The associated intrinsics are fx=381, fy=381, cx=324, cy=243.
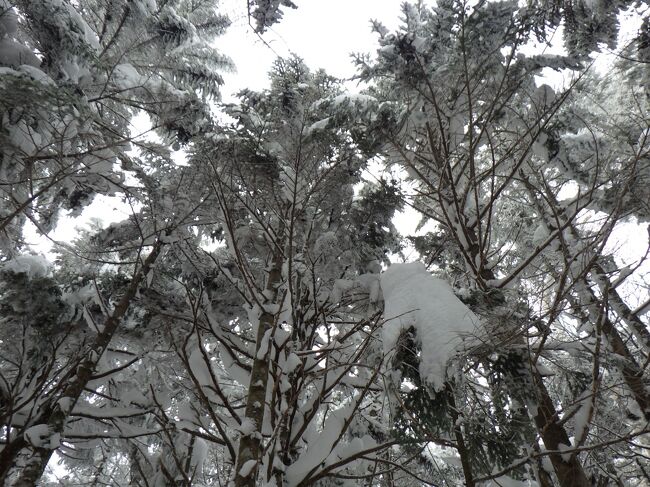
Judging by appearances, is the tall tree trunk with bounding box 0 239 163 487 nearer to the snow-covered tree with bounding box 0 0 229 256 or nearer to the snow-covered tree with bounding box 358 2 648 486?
the snow-covered tree with bounding box 0 0 229 256

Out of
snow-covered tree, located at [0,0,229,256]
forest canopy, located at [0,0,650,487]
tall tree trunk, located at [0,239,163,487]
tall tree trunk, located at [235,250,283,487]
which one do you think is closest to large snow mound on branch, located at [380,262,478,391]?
forest canopy, located at [0,0,650,487]

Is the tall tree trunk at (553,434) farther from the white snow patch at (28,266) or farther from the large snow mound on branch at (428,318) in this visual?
the white snow patch at (28,266)

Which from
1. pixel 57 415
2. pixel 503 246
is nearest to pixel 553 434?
pixel 503 246

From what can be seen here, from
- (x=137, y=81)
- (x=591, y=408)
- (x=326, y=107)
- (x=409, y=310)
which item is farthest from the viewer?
(x=137, y=81)

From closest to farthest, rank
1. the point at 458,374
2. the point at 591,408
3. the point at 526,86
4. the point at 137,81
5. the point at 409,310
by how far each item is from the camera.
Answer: the point at 458,374
the point at 591,408
the point at 409,310
the point at 526,86
the point at 137,81

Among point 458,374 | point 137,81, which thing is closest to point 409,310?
point 458,374

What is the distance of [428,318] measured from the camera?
2.46 meters

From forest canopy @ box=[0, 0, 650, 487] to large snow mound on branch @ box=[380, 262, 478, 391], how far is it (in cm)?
2

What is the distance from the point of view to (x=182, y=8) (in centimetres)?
909

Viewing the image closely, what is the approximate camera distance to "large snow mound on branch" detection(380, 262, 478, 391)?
7.41 feet

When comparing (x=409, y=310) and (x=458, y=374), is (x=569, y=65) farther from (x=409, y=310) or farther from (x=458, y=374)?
(x=458, y=374)

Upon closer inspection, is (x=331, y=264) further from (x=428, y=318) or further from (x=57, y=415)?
(x=57, y=415)

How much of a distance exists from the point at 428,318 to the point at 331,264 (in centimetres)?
289

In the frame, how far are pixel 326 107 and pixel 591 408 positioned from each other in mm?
4733
